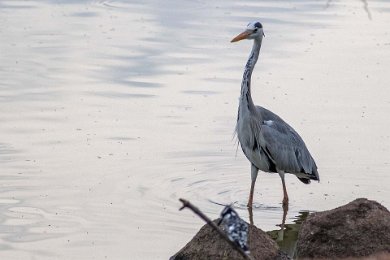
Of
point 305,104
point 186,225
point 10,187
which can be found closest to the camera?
point 186,225

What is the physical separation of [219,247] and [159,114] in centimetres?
584

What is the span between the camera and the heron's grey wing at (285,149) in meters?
11.4

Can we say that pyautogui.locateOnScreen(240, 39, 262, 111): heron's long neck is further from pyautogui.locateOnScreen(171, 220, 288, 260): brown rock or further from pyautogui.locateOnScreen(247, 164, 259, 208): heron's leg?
pyautogui.locateOnScreen(171, 220, 288, 260): brown rock

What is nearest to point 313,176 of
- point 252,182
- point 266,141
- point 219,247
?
point 266,141

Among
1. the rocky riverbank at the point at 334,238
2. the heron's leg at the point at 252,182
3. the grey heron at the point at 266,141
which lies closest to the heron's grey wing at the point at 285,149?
the grey heron at the point at 266,141

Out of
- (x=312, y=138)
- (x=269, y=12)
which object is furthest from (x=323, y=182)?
(x=269, y=12)

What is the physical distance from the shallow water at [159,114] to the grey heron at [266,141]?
0.32 meters

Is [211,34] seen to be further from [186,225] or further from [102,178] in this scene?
[186,225]

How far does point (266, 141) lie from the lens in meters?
11.4

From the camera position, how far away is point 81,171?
1170cm

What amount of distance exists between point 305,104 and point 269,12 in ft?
19.0

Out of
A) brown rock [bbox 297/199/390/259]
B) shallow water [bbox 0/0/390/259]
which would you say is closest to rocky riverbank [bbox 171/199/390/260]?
brown rock [bbox 297/199/390/259]

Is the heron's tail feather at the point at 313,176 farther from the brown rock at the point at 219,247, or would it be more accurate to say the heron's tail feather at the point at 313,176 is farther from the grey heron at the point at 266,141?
the brown rock at the point at 219,247

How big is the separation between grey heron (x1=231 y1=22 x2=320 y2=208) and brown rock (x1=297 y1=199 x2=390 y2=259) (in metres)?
2.84
